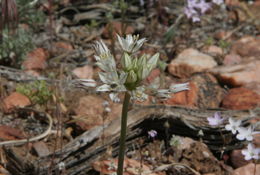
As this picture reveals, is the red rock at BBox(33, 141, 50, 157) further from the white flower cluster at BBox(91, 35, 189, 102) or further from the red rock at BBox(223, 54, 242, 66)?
the red rock at BBox(223, 54, 242, 66)

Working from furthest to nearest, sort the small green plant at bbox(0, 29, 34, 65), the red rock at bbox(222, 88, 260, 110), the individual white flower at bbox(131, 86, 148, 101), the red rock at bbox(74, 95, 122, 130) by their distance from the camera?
the small green plant at bbox(0, 29, 34, 65) < the red rock at bbox(222, 88, 260, 110) < the red rock at bbox(74, 95, 122, 130) < the individual white flower at bbox(131, 86, 148, 101)

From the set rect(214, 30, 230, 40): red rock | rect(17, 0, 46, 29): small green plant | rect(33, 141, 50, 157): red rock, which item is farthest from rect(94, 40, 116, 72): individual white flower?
rect(214, 30, 230, 40): red rock

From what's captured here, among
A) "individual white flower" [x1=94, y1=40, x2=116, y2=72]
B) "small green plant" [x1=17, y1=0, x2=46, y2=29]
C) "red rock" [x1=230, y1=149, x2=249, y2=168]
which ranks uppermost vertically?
"individual white flower" [x1=94, y1=40, x2=116, y2=72]

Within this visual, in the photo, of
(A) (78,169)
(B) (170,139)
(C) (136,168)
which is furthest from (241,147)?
(A) (78,169)

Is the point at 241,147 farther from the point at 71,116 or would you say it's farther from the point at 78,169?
the point at 71,116

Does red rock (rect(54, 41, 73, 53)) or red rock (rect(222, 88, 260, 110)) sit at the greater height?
red rock (rect(54, 41, 73, 53))
